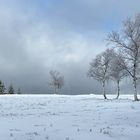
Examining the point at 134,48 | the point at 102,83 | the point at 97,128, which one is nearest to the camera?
the point at 97,128

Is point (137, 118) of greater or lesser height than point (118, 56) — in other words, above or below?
below

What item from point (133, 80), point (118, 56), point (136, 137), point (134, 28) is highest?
point (134, 28)

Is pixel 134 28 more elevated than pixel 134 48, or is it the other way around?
pixel 134 28

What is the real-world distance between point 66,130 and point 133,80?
115 ft

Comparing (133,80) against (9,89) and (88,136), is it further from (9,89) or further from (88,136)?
(9,89)

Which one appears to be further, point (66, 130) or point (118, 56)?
point (118, 56)

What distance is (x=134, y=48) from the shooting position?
48.5 metres

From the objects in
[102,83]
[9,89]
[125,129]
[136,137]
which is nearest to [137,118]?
[125,129]

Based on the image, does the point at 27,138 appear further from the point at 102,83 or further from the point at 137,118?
the point at 102,83

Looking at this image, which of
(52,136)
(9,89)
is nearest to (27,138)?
(52,136)

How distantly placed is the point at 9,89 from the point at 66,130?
12590 cm

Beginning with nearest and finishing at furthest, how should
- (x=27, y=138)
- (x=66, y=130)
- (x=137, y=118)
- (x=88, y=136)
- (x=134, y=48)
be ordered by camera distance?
1. (x=27, y=138)
2. (x=88, y=136)
3. (x=66, y=130)
4. (x=137, y=118)
5. (x=134, y=48)

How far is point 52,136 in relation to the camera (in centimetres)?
1390

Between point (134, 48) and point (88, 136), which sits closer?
point (88, 136)
